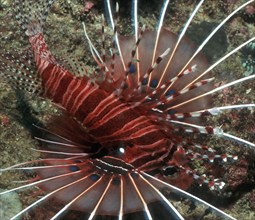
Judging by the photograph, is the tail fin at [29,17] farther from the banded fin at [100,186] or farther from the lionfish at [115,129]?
the banded fin at [100,186]

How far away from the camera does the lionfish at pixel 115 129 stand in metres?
3.45

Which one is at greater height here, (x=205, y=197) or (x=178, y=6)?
(x=178, y=6)

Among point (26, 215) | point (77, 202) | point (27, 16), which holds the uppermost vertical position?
point (27, 16)

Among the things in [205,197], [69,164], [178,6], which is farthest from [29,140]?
[178,6]

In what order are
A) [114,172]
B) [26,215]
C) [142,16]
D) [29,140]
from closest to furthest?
[114,172]
[26,215]
[29,140]
[142,16]

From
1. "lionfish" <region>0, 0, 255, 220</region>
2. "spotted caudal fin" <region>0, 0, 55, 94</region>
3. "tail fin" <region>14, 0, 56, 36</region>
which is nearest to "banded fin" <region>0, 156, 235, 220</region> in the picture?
"lionfish" <region>0, 0, 255, 220</region>

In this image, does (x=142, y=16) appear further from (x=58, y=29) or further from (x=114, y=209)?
(x=114, y=209)

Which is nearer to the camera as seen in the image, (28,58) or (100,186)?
(100,186)

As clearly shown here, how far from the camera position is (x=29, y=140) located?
14.4ft

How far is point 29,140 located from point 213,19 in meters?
3.10

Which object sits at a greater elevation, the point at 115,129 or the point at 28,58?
the point at 28,58

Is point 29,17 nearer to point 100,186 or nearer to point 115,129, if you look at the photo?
point 115,129

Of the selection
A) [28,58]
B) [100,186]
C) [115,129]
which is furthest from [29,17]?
[100,186]

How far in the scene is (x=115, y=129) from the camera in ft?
11.7
